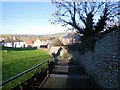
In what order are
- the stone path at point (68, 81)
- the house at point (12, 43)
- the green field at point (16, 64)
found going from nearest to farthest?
the stone path at point (68, 81) < the green field at point (16, 64) < the house at point (12, 43)

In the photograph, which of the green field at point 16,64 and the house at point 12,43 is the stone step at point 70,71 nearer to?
the green field at point 16,64

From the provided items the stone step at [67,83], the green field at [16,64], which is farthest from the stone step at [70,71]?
the stone step at [67,83]

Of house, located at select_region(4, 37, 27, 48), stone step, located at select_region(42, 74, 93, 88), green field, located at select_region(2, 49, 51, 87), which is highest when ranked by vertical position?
house, located at select_region(4, 37, 27, 48)

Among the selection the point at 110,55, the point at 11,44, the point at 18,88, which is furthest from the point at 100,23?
the point at 11,44

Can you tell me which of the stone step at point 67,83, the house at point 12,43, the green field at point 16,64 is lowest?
the stone step at point 67,83

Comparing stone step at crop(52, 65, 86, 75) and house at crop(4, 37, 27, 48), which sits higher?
house at crop(4, 37, 27, 48)

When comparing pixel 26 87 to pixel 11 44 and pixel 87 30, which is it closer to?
pixel 87 30

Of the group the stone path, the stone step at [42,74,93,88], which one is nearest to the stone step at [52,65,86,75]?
the stone path

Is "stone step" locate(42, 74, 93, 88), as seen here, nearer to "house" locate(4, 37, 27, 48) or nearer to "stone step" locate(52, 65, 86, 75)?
"stone step" locate(52, 65, 86, 75)

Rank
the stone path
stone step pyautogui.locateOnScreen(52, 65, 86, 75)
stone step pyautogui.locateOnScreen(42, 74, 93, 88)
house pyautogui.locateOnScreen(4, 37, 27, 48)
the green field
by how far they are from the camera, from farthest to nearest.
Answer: house pyautogui.locateOnScreen(4, 37, 27, 48) → stone step pyautogui.locateOnScreen(52, 65, 86, 75) → the green field → the stone path → stone step pyautogui.locateOnScreen(42, 74, 93, 88)

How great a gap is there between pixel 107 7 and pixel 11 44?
348ft

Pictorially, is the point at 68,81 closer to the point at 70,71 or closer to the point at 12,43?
the point at 70,71

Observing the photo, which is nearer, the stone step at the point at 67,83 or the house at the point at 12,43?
the stone step at the point at 67,83

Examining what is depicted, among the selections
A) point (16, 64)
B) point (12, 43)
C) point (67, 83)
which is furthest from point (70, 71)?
point (12, 43)
